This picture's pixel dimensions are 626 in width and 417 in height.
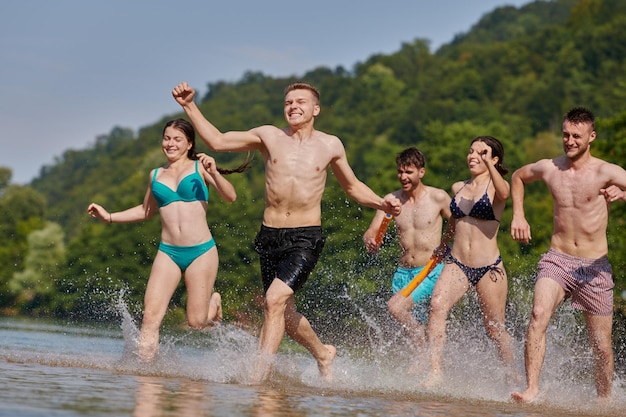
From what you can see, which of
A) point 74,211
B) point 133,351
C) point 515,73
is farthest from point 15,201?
point 133,351

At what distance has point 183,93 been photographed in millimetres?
10180

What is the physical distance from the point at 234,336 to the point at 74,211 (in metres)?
158

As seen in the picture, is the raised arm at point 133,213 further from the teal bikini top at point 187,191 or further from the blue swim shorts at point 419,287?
the blue swim shorts at point 419,287

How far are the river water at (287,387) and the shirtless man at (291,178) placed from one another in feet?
2.28

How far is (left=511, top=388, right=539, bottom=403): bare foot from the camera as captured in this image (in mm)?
9836

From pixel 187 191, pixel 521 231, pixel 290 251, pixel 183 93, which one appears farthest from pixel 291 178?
pixel 521 231

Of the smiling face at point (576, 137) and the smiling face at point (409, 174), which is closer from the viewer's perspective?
the smiling face at point (576, 137)

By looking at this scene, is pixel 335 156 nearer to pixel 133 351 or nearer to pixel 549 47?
pixel 133 351

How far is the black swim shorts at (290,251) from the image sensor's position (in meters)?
10.2

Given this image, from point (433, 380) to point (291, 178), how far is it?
7.18 ft

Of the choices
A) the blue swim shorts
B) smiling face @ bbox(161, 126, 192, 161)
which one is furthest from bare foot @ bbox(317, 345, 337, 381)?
smiling face @ bbox(161, 126, 192, 161)

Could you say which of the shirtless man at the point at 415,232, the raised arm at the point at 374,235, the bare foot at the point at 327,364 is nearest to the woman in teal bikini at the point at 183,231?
the bare foot at the point at 327,364

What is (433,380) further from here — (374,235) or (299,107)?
(299,107)

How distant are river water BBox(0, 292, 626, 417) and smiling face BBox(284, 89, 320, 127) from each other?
1.88 m
